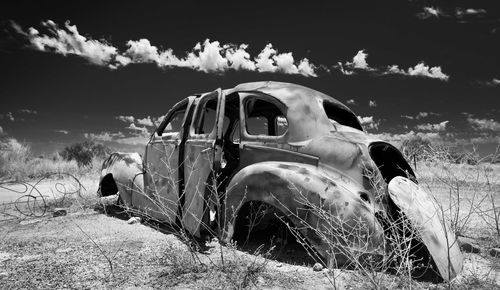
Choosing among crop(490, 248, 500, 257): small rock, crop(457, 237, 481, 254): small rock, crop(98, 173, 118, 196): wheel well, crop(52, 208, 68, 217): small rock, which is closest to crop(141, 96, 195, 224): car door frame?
crop(98, 173, 118, 196): wheel well

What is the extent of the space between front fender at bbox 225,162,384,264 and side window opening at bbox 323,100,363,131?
1171mm

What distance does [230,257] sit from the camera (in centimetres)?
377

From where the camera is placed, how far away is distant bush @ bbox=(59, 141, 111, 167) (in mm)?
21141

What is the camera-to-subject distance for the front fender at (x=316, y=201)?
Result: 10.5 ft

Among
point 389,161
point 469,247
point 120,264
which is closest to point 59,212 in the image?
point 120,264

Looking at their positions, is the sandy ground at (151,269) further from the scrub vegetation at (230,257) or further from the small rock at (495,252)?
the small rock at (495,252)

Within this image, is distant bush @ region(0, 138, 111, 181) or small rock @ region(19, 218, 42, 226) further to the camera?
distant bush @ region(0, 138, 111, 181)

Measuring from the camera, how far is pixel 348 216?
3225 millimetres

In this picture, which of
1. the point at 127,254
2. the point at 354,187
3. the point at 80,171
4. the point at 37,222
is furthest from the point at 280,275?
the point at 80,171

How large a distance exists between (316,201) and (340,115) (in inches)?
69.4

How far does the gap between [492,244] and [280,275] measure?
2976 millimetres

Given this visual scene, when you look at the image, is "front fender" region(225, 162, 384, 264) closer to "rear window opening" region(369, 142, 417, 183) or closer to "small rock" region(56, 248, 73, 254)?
"rear window opening" region(369, 142, 417, 183)

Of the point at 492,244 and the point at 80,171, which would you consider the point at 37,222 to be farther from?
the point at 80,171

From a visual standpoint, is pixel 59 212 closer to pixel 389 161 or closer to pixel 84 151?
pixel 389 161
